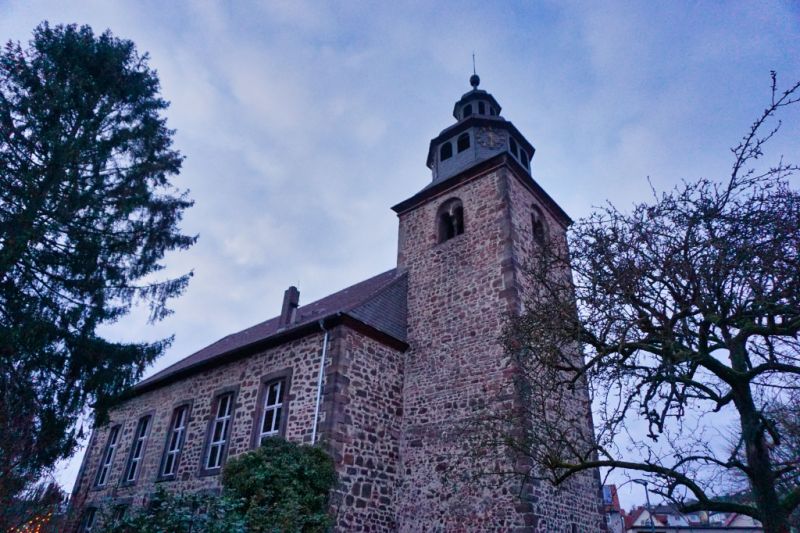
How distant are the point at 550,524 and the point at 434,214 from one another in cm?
858

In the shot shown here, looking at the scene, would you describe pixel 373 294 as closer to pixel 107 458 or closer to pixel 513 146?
pixel 513 146

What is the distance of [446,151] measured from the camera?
16109 mm

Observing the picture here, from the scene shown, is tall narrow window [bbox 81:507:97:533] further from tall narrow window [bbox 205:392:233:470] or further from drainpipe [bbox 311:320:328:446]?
drainpipe [bbox 311:320:328:446]

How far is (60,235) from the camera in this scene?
9398 mm

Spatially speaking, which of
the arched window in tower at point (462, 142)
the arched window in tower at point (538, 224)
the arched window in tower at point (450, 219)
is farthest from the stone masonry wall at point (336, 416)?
the arched window in tower at point (462, 142)

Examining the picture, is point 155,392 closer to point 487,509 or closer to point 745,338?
point 487,509

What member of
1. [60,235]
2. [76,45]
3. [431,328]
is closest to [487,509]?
[431,328]

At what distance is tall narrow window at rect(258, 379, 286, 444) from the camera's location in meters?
11.1

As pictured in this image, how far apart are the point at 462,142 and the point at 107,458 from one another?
52.7 feet

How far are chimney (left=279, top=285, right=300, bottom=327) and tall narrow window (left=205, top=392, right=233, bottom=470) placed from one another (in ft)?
8.15

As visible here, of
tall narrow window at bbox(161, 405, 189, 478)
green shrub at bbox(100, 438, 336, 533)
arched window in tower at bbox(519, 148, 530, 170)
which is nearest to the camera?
green shrub at bbox(100, 438, 336, 533)

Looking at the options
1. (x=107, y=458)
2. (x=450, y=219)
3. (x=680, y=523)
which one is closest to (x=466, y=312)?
(x=450, y=219)

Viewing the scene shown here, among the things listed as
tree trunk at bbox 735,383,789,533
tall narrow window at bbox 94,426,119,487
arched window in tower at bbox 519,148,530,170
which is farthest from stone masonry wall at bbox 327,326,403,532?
tall narrow window at bbox 94,426,119,487

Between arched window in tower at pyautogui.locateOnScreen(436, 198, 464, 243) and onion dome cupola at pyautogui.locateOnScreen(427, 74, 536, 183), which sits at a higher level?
onion dome cupola at pyautogui.locateOnScreen(427, 74, 536, 183)
